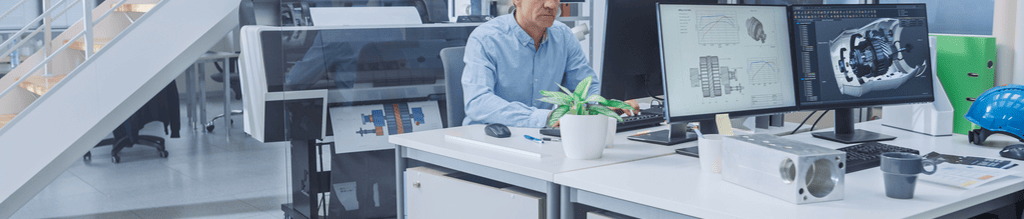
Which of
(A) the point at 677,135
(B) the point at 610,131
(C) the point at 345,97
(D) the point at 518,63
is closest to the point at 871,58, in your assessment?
(A) the point at 677,135

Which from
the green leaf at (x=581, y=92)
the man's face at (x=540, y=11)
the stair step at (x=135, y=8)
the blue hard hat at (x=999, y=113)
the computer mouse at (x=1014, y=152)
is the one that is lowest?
the computer mouse at (x=1014, y=152)

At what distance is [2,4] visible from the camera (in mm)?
6465

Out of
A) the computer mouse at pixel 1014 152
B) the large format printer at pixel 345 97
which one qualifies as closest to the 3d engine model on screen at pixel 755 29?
the computer mouse at pixel 1014 152

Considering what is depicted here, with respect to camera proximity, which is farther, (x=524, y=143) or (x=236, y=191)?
(x=236, y=191)

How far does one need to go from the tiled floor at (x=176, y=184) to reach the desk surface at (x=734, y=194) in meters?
1.88

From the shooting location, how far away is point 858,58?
1.89 metres

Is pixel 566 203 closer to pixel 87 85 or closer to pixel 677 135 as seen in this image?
pixel 677 135

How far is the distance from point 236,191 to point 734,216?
10.9 ft

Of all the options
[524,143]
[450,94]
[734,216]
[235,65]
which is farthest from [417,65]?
[235,65]

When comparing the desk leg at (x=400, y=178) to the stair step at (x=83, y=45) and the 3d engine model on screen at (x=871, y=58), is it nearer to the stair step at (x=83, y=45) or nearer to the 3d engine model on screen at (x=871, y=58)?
the 3d engine model on screen at (x=871, y=58)

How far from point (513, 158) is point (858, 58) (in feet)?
2.91

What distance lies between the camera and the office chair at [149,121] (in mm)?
4922

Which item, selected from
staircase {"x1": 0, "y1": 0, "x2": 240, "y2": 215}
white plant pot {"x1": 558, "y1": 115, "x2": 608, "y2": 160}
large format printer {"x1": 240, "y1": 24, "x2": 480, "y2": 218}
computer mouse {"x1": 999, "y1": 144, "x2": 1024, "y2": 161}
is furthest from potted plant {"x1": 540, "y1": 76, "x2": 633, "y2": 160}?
staircase {"x1": 0, "y1": 0, "x2": 240, "y2": 215}

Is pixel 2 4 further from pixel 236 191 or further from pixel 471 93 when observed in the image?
pixel 471 93
